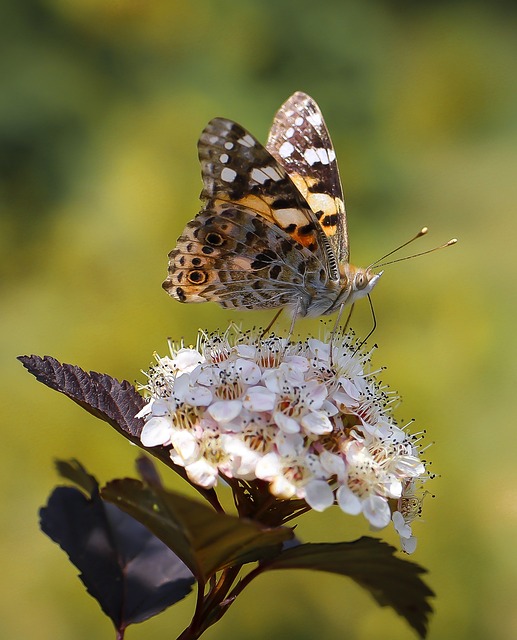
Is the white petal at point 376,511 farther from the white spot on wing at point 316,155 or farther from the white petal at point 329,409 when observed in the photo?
the white spot on wing at point 316,155

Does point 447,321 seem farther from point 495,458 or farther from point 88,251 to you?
point 88,251

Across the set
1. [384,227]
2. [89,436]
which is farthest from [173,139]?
[89,436]

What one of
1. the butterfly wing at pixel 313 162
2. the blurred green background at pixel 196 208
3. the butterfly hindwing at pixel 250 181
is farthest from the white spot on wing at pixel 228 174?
the blurred green background at pixel 196 208

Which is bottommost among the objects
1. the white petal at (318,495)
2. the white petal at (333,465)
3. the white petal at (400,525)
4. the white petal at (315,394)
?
the white petal at (400,525)

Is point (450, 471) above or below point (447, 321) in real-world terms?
below

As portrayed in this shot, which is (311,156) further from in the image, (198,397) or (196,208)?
(196,208)

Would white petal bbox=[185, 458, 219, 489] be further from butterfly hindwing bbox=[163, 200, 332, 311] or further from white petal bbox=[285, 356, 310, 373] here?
butterfly hindwing bbox=[163, 200, 332, 311]
